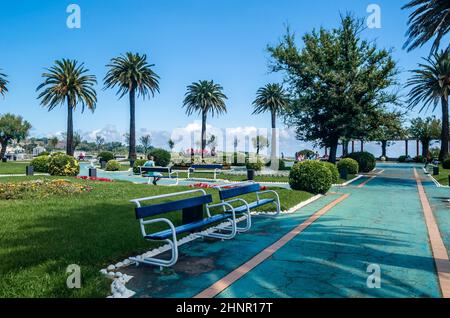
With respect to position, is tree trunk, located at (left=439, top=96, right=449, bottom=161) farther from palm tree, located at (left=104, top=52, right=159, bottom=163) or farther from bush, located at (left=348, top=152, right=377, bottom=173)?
palm tree, located at (left=104, top=52, right=159, bottom=163)

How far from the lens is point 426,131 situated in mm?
53781

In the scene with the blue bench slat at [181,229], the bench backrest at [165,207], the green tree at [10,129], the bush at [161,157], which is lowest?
the blue bench slat at [181,229]

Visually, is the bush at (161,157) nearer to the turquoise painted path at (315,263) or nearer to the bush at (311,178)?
the bush at (311,178)

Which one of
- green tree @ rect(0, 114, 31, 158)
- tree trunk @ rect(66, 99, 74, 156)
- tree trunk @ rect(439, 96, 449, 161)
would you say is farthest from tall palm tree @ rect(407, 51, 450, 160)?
green tree @ rect(0, 114, 31, 158)

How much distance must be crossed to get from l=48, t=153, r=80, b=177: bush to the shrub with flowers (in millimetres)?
9813

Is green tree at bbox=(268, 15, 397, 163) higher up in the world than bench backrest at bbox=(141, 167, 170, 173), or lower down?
higher up

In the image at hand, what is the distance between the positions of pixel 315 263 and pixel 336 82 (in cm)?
1979

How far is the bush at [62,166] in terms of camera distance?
2258 centimetres

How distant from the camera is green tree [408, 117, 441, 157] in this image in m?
52.9

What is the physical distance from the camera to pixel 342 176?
68.2 ft

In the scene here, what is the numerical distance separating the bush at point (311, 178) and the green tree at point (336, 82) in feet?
32.4

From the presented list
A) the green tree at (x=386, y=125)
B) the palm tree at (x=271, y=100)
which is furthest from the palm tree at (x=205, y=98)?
the green tree at (x=386, y=125)

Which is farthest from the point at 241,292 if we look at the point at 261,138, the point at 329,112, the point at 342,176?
the point at 261,138
